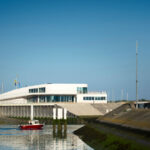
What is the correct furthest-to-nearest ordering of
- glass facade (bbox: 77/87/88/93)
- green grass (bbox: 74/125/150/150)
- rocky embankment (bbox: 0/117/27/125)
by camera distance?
glass facade (bbox: 77/87/88/93) < rocky embankment (bbox: 0/117/27/125) < green grass (bbox: 74/125/150/150)

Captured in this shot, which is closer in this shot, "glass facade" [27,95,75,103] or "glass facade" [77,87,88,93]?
"glass facade" [27,95,75,103]

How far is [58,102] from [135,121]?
324 feet

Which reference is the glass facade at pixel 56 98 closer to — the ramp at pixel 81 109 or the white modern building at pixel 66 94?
the white modern building at pixel 66 94

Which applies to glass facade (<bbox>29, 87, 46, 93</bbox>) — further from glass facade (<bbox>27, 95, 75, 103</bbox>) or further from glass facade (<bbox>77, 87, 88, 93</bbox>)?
glass facade (<bbox>77, 87, 88, 93</bbox>)

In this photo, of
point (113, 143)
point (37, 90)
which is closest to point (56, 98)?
point (37, 90)

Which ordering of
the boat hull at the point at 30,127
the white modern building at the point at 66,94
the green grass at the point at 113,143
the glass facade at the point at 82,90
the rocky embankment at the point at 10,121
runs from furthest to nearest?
the glass facade at the point at 82,90, the white modern building at the point at 66,94, the rocky embankment at the point at 10,121, the boat hull at the point at 30,127, the green grass at the point at 113,143

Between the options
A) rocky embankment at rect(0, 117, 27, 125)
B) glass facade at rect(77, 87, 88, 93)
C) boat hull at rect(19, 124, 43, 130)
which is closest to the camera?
boat hull at rect(19, 124, 43, 130)

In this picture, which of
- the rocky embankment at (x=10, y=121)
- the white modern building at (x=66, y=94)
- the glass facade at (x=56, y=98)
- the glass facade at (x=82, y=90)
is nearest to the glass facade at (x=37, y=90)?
the white modern building at (x=66, y=94)

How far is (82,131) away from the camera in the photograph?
72188 millimetres

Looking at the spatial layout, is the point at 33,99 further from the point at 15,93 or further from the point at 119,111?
the point at 119,111

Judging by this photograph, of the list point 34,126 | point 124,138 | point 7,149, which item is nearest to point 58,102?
point 34,126

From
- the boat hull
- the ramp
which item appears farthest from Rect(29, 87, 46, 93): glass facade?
the boat hull

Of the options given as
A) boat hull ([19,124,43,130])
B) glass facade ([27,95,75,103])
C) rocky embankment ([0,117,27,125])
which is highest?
glass facade ([27,95,75,103])

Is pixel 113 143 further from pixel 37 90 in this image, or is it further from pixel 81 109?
pixel 37 90
